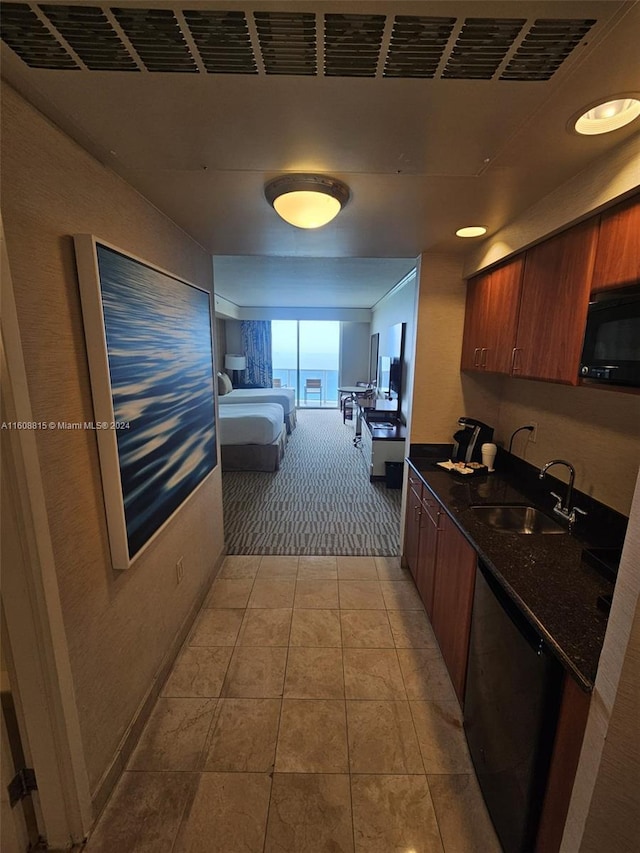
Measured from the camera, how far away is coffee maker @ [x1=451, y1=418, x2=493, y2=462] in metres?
2.54

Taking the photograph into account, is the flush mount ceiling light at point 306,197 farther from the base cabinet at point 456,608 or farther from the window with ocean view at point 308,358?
the window with ocean view at point 308,358

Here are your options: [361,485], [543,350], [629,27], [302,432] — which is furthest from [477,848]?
[302,432]

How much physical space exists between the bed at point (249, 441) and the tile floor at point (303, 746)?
9.07 ft

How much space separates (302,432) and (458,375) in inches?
198

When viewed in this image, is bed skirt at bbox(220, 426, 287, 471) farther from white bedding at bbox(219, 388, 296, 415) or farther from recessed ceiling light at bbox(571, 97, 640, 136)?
recessed ceiling light at bbox(571, 97, 640, 136)

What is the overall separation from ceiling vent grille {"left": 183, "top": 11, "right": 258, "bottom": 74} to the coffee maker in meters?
2.28

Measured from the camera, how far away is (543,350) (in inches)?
65.6

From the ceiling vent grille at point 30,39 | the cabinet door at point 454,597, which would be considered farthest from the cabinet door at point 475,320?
the ceiling vent grille at point 30,39

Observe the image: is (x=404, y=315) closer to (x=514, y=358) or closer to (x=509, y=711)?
(x=514, y=358)

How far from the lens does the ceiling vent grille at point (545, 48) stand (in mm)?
745

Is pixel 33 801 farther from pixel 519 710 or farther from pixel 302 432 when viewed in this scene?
pixel 302 432

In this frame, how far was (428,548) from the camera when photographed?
227cm

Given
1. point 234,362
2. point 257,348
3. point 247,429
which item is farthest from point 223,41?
point 257,348

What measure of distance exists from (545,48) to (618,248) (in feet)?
2.43
